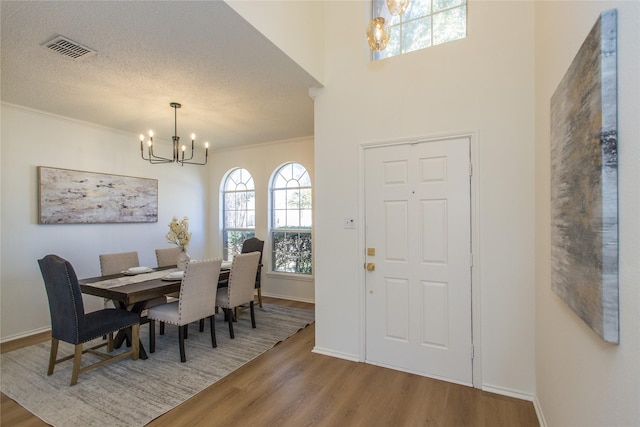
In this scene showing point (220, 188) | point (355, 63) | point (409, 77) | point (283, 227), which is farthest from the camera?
point (220, 188)

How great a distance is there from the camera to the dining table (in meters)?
2.69

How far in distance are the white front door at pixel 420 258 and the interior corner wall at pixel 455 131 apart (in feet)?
0.36

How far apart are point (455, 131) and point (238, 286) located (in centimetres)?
275

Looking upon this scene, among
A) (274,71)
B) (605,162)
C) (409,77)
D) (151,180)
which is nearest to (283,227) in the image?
(151,180)

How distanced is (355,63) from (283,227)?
3.14 meters

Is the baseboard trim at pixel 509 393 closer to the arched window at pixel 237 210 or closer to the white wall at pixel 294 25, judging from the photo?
the white wall at pixel 294 25

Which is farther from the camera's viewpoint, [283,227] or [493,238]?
[283,227]

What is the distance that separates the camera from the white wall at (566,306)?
2.74ft

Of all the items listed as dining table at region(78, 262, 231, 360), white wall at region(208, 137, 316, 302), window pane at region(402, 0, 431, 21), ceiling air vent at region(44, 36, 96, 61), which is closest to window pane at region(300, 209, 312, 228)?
white wall at region(208, 137, 316, 302)

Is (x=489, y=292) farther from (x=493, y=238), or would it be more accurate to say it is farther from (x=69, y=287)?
(x=69, y=287)

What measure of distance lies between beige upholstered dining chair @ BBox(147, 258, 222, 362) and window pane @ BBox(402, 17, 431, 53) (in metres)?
2.77

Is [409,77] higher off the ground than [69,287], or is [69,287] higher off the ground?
[409,77]

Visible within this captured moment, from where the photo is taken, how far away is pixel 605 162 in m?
0.94

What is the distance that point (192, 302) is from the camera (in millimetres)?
2965
